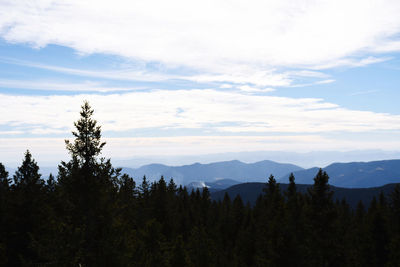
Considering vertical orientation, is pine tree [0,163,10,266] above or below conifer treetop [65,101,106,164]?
below

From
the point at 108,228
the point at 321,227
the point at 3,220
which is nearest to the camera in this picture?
the point at 108,228

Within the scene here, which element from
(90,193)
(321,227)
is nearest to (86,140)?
(90,193)

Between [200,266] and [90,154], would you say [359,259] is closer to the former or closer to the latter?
[200,266]

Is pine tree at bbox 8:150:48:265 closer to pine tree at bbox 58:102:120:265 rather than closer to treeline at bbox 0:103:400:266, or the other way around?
treeline at bbox 0:103:400:266

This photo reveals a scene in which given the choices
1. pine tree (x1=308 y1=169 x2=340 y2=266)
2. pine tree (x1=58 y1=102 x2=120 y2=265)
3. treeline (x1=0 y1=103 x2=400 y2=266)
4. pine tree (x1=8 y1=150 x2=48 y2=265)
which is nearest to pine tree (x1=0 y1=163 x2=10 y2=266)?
treeline (x1=0 y1=103 x2=400 y2=266)

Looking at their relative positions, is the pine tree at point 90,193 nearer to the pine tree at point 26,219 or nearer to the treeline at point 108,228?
the treeline at point 108,228

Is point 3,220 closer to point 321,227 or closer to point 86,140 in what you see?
point 86,140

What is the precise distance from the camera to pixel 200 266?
30500mm

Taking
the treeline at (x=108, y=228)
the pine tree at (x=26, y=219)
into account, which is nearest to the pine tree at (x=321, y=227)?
the treeline at (x=108, y=228)

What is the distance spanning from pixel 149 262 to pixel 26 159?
15.3 metres

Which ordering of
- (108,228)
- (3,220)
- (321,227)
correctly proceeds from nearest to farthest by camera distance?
(108,228), (3,220), (321,227)

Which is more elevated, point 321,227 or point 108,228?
point 108,228

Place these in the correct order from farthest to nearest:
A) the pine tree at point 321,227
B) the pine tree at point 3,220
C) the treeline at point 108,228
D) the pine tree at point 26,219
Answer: the pine tree at point 321,227 < the pine tree at point 26,219 < the pine tree at point 3,220 < the treeline at point 108,228

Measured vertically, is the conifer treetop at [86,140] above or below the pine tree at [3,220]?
above
